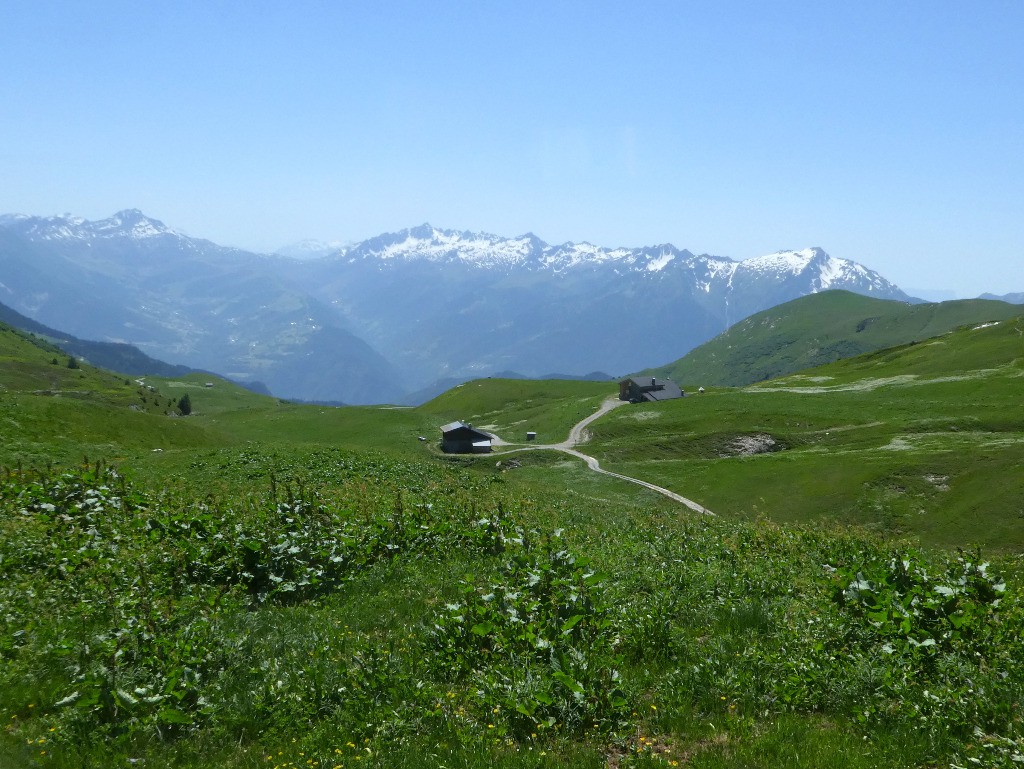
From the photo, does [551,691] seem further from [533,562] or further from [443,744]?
[533,562]

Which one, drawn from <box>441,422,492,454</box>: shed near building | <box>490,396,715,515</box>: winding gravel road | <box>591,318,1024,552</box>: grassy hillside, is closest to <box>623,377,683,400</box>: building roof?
<box>490,396,715,515</box>: winding gravel road

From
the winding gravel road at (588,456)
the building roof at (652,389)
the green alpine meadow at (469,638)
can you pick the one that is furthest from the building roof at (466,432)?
the green alpine meadow at (469,638)

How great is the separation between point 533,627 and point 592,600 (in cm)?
153

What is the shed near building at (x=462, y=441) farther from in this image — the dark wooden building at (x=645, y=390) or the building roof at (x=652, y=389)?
the building roof at (x=652, y=389)

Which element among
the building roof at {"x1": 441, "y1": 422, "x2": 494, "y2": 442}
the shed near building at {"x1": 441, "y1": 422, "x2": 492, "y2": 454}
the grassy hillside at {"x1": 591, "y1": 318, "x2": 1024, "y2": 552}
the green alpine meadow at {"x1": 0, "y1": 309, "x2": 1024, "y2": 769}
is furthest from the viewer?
the building roof at {"x1": 441, "y1": 422, "x2": 494, "y2": 442}

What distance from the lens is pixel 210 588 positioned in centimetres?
1409

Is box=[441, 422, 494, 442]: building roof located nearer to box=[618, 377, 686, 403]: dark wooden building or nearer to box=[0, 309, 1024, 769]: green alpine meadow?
box=[618, 377, 686, 403]: dark wooden building

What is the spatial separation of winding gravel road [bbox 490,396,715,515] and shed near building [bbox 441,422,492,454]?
534cm

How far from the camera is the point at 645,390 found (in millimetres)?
137375

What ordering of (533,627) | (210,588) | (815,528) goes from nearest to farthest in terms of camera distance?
(533,627) → (210,588) → (815,528)

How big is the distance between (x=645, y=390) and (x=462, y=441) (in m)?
48.0

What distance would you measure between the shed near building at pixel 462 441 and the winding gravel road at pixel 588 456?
534 centimetres

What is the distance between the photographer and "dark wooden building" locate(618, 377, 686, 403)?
136000mm

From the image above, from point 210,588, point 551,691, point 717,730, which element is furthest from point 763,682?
point 210,588
